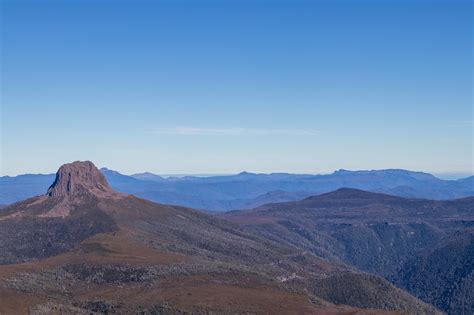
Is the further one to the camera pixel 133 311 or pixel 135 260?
pixel 135 260

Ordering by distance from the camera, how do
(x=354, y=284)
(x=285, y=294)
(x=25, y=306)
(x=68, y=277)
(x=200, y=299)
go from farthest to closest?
1. (x=354, y=284)
2. (x=68, y=277)
3. (x=285, y=294)
4. (x=200, y=299)
5. (x=25, y=306)

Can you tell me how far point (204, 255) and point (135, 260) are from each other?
26.5 meters

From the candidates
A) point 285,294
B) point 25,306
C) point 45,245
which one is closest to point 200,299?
point 285,294

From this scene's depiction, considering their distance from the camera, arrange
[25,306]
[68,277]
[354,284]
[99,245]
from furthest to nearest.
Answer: [99,245]
[354,284]
[68,277]
[25,306]

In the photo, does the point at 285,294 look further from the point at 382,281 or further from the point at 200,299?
the point at 382,281

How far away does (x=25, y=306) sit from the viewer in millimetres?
110062

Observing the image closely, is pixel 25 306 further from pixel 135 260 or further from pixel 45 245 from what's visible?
pixel 45 245

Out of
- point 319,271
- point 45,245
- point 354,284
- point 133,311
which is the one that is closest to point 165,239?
point 45,245

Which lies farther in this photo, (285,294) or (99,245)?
(99,245)

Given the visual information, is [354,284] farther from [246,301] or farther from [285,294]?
[246,301]

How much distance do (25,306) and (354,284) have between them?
81.1 metres

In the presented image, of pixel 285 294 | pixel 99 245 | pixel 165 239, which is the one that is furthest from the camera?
pixel 165 239

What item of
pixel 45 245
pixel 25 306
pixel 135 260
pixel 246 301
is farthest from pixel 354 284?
pixel 45 245

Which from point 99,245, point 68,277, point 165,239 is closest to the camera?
point 68,277
